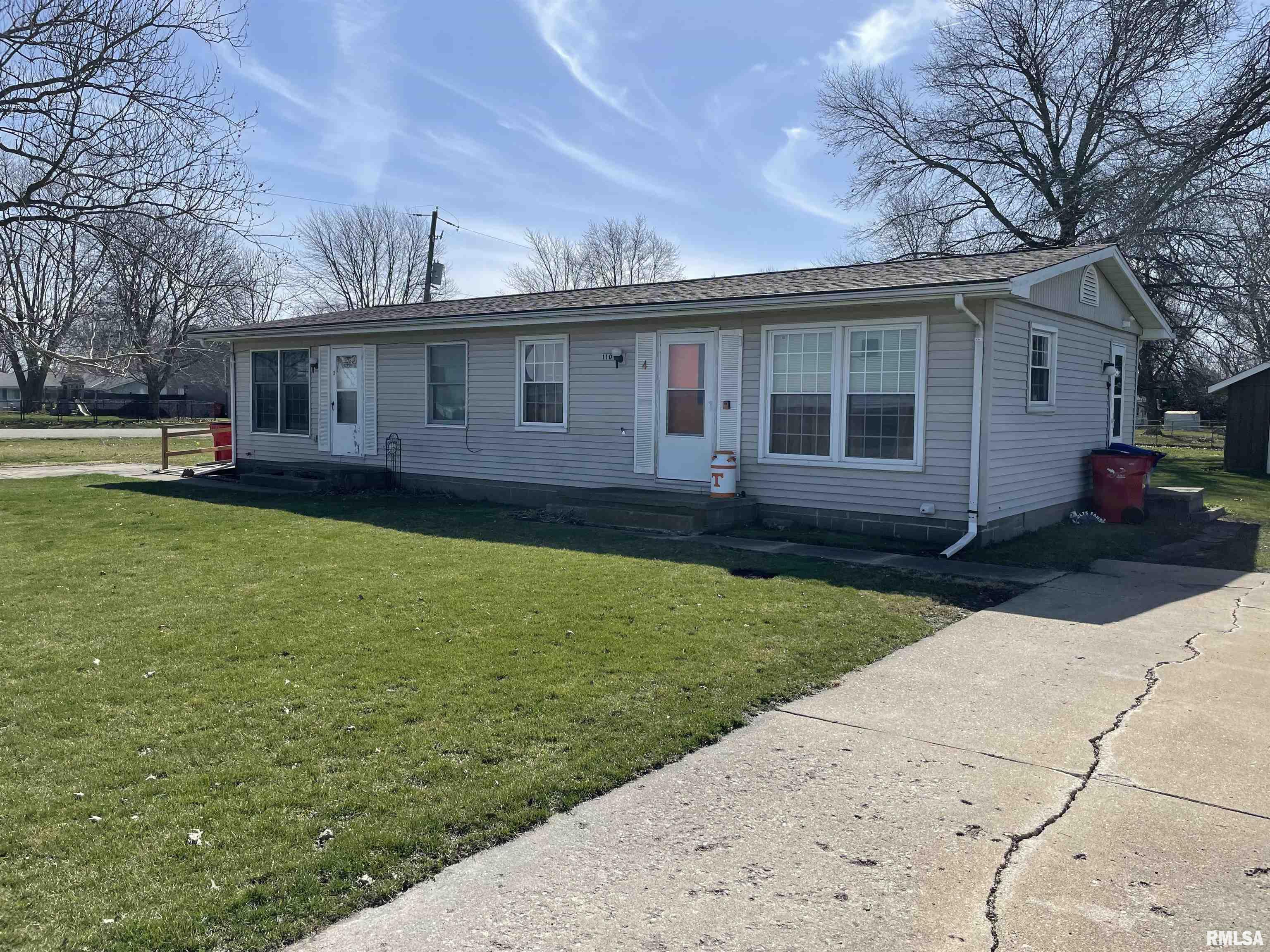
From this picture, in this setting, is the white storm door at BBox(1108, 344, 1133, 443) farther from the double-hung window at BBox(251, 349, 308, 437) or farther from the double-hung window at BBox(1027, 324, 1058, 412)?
the double-hung window at BBox(251, 349, 308, 437)

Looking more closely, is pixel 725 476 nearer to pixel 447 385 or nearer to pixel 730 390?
pixel 730 390

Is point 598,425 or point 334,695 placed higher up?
point 598,425

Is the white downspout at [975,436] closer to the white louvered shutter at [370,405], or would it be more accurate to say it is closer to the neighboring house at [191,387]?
the white louvered shutter at [370,405]

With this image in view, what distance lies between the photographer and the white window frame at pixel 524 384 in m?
13.4

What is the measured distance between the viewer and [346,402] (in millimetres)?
16109

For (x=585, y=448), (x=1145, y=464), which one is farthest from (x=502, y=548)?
(x=1145, y=464)

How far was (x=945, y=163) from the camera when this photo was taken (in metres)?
28.1

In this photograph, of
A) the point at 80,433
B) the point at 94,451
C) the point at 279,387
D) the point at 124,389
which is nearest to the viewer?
the point at 279,387

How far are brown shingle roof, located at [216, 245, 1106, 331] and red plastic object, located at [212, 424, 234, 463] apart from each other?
8.63 ft

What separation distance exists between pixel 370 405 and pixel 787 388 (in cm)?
763

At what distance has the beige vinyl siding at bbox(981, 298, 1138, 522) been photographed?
10.3 m

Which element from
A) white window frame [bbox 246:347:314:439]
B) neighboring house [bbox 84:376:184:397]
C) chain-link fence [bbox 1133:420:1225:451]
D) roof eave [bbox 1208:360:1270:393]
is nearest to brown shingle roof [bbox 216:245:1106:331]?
white window frame [bbox 246:347:314:439]

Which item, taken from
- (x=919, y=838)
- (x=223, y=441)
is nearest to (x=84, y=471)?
(x=223, y=441)

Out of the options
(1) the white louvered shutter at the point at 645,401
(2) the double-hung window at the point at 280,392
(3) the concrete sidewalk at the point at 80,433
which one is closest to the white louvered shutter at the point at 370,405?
(2) the double-hung window at the point at 280,392
